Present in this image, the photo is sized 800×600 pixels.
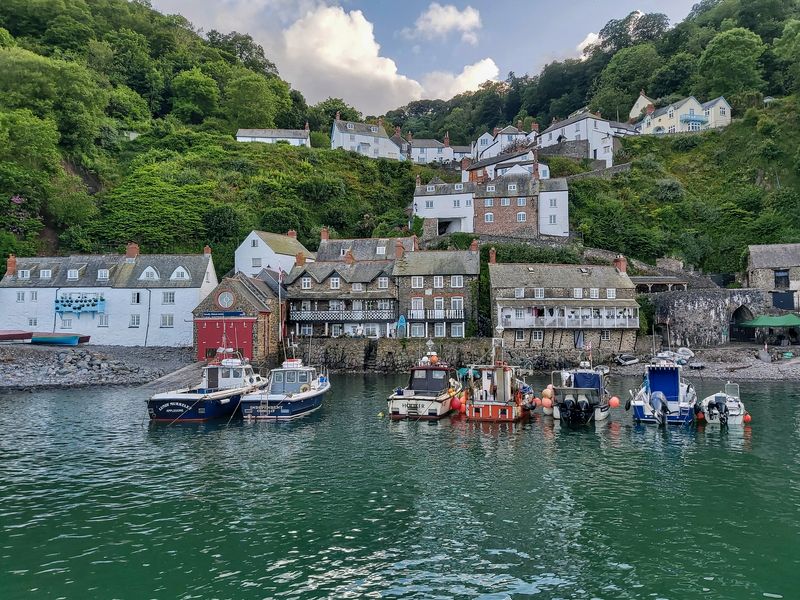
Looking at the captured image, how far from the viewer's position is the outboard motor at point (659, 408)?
30.7 metres

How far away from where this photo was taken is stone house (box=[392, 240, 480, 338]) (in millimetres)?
54000

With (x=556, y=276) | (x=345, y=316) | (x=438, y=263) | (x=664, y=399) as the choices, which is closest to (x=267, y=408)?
A: (x=664, y=399)

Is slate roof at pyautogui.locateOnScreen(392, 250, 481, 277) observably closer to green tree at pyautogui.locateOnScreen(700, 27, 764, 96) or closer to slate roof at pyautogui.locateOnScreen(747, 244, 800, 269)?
slate roof at pyautogui.locateOnScreen(747, 244, 800, 269)

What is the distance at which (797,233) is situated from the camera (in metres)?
64.7

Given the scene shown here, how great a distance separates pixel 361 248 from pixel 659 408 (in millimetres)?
38107

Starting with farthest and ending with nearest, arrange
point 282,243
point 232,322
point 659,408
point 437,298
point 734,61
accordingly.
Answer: point 734,61
point 282,243
point 437,298
point 232,322
point 659,408

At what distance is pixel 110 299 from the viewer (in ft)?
178

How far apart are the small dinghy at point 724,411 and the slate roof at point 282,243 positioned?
4313 cm

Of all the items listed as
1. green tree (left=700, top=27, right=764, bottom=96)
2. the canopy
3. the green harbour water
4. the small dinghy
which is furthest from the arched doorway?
green tree (left=700, top=27, right=764, bottom=96)

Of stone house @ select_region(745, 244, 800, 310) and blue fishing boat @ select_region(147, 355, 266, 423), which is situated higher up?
stone house @ select_region(745, 244, 800, 310)

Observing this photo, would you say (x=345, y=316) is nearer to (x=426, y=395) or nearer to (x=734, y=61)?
(x=426, y=395)

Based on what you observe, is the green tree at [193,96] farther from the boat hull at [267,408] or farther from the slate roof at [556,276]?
the boat hull at [267,408]

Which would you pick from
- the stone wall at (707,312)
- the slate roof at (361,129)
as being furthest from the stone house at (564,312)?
the slate roof at (361,129)

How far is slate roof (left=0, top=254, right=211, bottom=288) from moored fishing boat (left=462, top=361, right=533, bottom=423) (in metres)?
31.8
